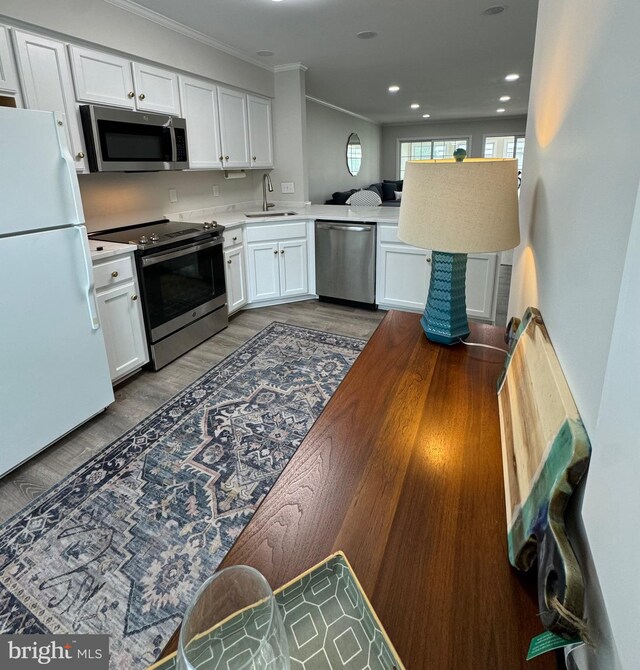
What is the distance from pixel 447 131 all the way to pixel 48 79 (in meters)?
9.68

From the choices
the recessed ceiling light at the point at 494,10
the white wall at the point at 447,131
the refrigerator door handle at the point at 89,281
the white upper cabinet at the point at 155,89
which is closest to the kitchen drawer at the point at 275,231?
the white upper cabinet at the point at 155,89

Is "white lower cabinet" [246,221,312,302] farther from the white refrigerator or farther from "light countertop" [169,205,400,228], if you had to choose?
the white refrigerator

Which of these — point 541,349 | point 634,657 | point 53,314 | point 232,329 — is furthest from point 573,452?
point 232,329

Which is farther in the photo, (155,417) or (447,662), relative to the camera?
(155,417)

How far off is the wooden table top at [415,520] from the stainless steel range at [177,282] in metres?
2.06

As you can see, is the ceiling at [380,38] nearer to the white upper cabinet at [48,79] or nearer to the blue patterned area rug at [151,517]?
the white upper cabinet at [48,79]

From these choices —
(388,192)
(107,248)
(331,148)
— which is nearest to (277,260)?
(107,248)

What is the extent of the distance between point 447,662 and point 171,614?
3.71ft

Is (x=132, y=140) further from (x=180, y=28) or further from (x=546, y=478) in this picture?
(x=546, y=478)

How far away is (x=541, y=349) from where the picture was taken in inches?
33.3

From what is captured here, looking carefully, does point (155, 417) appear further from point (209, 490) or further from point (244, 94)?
point (244, 94)

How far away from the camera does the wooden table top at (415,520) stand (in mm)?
553

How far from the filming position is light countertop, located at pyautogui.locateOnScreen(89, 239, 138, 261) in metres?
2.37

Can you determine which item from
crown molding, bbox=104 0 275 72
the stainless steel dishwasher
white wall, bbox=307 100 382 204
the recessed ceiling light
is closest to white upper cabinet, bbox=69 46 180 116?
crown molding, bbox=104 0 275 72
